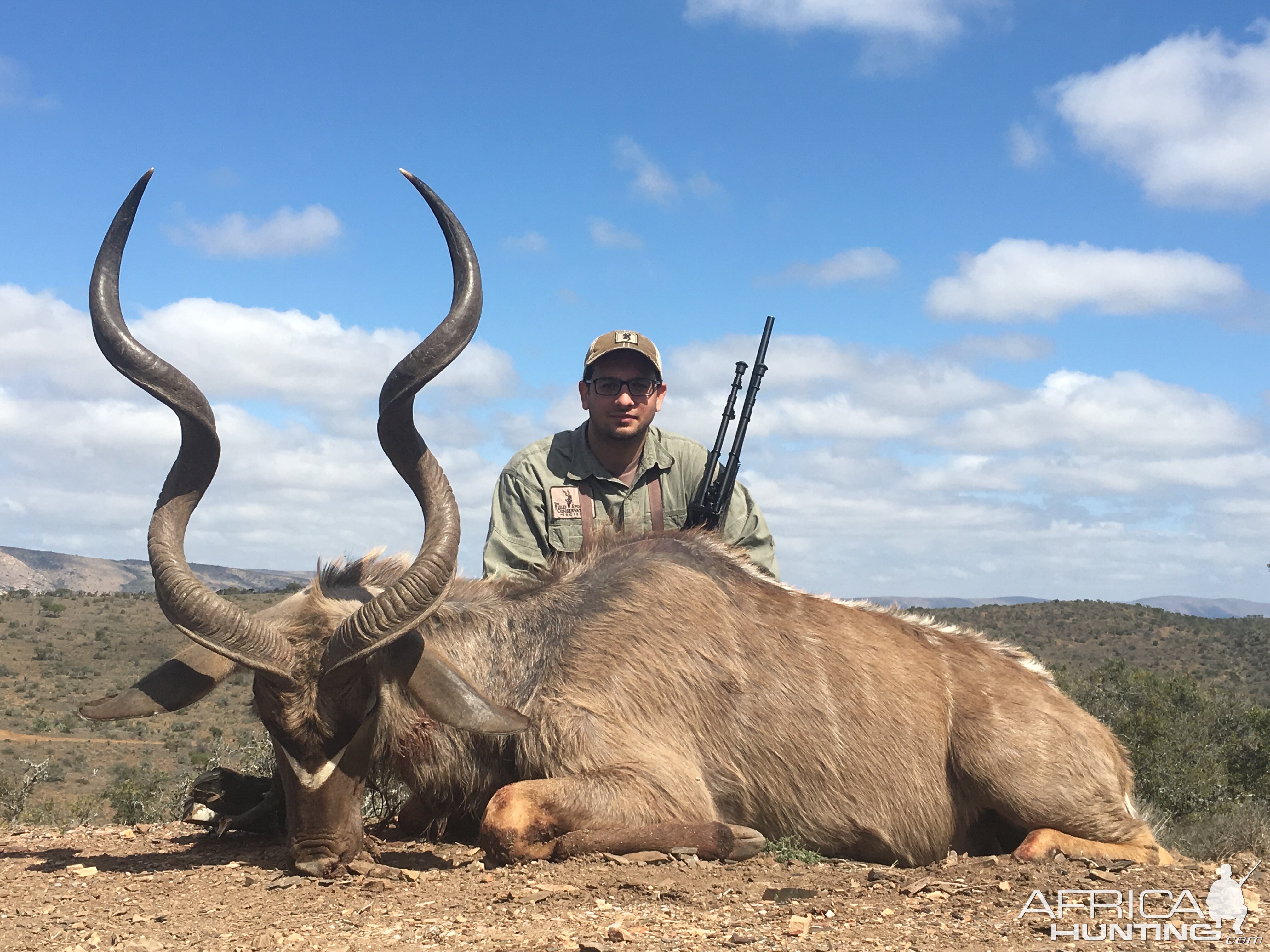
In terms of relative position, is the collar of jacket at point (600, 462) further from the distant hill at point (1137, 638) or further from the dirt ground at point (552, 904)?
the distant hill at point (1137, 638)

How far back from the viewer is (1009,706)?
258 inches

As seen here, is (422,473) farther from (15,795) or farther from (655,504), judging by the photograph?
(15,795)

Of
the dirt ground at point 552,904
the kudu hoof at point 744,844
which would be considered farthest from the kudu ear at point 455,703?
the kudu hoof at point 744,844

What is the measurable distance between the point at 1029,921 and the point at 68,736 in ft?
103

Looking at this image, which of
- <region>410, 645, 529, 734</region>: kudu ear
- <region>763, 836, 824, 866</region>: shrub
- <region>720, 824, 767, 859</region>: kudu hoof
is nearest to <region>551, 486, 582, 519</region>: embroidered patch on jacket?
<region>410, 645, 529, 734</region>: kudu ear

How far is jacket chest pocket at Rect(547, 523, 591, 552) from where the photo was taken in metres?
8.32

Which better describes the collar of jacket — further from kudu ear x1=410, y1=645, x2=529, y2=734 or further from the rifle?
kudu ear x1=410, y1=645, x2=529, y2=734

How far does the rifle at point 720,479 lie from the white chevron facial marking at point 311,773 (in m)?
3.50

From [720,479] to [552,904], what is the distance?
470 centimetres

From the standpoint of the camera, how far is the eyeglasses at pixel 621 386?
27.9ft

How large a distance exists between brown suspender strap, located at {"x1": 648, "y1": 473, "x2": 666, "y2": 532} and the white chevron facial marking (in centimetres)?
398

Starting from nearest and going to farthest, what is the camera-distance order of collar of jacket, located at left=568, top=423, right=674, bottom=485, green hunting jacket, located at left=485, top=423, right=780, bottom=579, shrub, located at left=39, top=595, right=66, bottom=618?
green hunting jacket, located at left=485, top=423, right=780, bottom=579 → collar of jacket, located at left=568, top=423, right=674, bottom=485 → shrub, located at left=39, top=595, right=66, bottom=618

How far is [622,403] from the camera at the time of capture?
8.48 meters

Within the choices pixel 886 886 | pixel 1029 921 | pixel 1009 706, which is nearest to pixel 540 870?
pixel 886 886
